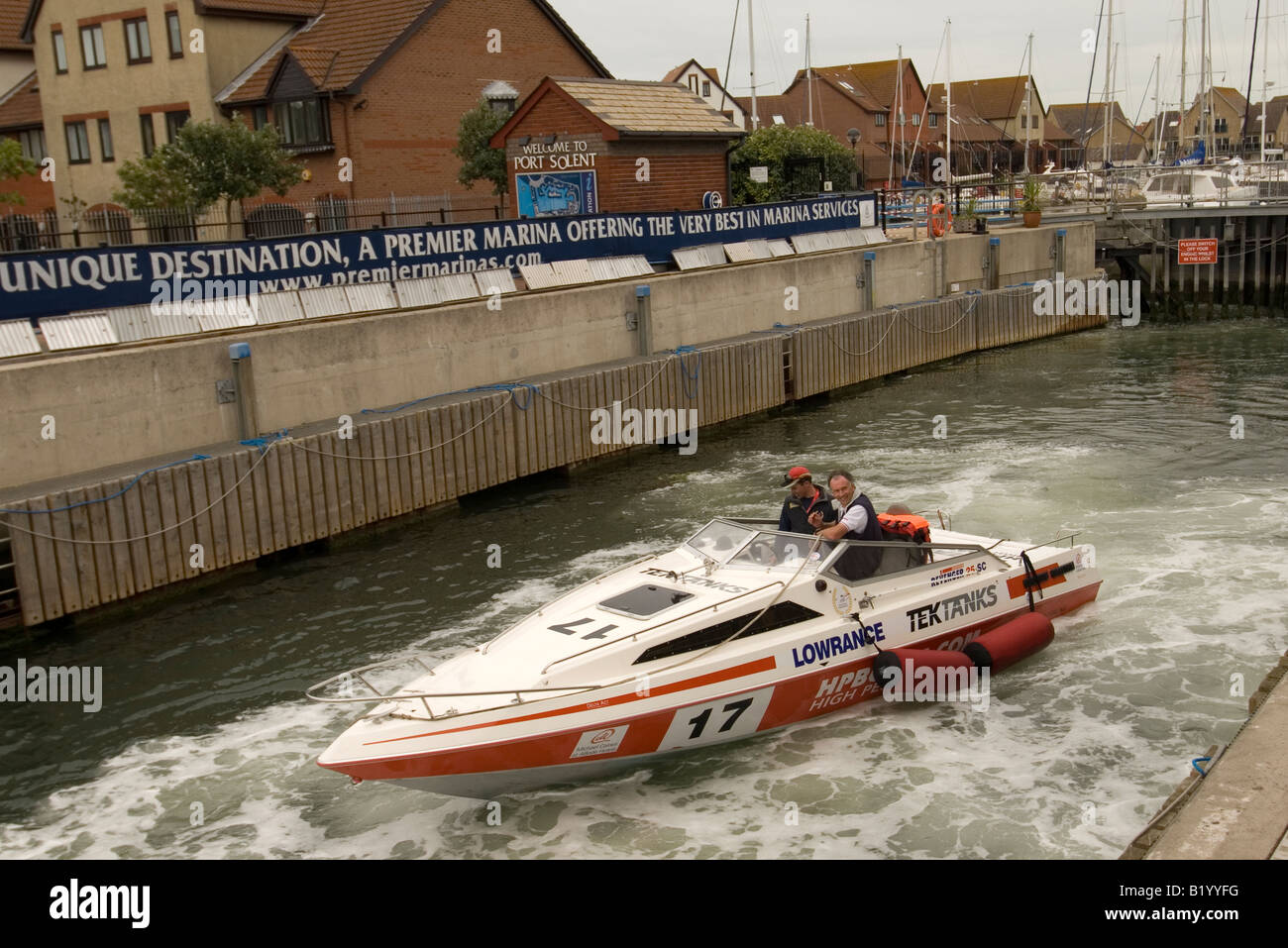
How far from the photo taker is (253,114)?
3956 centimetres

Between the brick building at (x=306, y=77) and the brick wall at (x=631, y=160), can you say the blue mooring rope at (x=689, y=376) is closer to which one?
the brick wall at (x=631, y=160)

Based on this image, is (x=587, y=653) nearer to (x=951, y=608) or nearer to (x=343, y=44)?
(x=951, y=608)

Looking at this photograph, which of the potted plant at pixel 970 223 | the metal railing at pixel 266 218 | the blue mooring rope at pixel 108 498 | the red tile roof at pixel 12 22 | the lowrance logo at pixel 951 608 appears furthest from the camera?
the red tile roof at pixel 12 22

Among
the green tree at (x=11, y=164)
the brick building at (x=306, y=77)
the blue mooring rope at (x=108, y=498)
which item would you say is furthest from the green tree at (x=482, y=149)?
the blue mooring rope at (x=108, y=498)

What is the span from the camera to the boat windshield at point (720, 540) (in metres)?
12.8

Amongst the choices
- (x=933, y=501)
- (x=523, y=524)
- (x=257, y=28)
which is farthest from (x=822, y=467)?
(x=257, y=28)

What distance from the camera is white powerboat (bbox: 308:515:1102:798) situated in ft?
33.5

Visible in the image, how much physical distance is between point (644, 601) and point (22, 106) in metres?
45.7

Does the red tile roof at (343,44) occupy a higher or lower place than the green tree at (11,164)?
higher

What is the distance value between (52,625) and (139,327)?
17.6 feet

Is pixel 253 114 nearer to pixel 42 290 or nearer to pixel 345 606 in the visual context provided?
pixel 42 290

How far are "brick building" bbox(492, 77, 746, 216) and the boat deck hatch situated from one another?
21952mm

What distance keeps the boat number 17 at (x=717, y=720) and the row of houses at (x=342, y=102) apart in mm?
23226

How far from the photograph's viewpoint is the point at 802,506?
13156mm
